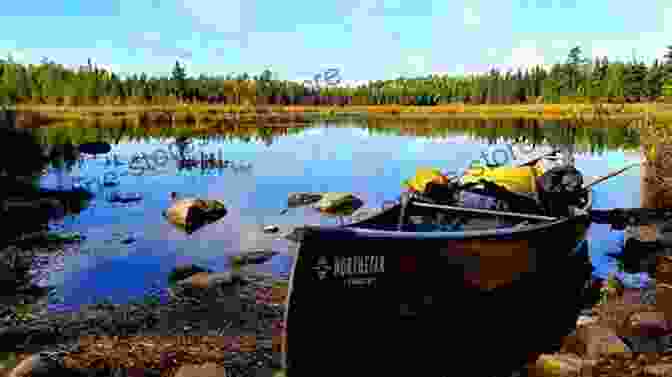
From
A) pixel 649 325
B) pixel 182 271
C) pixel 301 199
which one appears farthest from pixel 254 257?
pixel 649 325

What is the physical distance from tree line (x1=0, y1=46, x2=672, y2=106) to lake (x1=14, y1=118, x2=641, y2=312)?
5074cm

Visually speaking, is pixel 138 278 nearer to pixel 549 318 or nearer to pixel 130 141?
pixel 549 318

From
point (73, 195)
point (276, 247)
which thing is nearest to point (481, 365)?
point (276, 247)

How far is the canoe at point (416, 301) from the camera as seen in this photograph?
5.93m

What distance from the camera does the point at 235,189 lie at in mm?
21766

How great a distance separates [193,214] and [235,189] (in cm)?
640

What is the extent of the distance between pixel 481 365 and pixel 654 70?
12718 centimetres

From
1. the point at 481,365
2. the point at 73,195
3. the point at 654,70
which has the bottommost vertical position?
the point at 481,365

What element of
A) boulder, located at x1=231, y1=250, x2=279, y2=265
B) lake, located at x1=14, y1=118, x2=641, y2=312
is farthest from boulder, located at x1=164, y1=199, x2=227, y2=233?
boulder, located at x1=231, y1=250, x2=279, y2=265

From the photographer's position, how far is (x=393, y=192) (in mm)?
21547

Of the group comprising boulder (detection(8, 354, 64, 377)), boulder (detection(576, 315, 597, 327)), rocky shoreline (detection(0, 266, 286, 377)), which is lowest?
boulder (detection(576, 315, 597, 327))

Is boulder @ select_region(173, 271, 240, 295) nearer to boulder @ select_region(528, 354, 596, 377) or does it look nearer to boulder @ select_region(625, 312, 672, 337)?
boulder @ select_region(528, 354, 596, 377)

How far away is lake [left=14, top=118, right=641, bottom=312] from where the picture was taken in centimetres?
1147

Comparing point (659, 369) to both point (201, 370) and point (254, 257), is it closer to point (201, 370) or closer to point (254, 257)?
point (201, 370)
